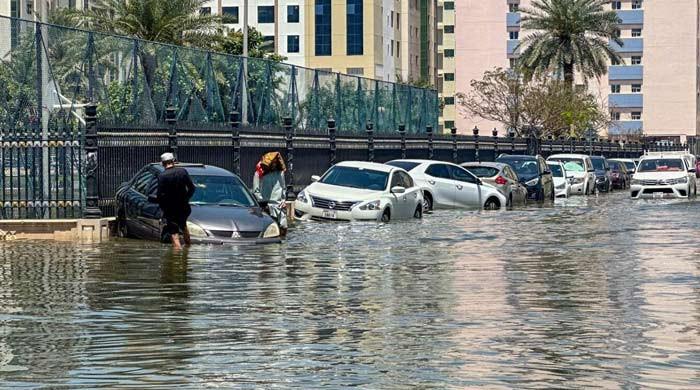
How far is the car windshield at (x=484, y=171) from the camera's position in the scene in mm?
46094

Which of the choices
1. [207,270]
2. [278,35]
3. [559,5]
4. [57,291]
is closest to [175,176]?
[207,270]

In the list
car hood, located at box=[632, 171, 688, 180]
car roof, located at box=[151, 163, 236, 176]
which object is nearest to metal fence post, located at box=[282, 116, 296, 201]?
car roof, located at box=[151, 163, 236, 176]

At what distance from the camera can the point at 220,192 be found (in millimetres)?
27000

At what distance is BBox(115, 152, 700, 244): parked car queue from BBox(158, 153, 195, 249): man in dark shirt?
838mm

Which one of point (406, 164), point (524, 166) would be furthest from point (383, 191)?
point (524, 166)

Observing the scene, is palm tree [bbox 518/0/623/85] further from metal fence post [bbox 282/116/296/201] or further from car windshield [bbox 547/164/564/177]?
metal fence post [bbox 282/116/296/201]

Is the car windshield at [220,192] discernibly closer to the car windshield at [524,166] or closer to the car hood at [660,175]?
the car windshield at [524,166]

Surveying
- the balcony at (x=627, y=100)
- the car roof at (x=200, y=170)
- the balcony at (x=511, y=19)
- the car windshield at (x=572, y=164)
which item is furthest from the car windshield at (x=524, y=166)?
the balcony at (x=511, y=19)

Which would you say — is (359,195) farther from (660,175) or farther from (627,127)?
(627,127)

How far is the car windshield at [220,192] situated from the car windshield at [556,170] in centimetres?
3138

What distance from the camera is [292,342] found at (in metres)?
13.4

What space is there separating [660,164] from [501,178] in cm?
1027

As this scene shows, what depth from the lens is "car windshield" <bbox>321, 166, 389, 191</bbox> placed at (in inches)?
1400

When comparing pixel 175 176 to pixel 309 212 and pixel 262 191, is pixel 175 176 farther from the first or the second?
pixel 309 212
